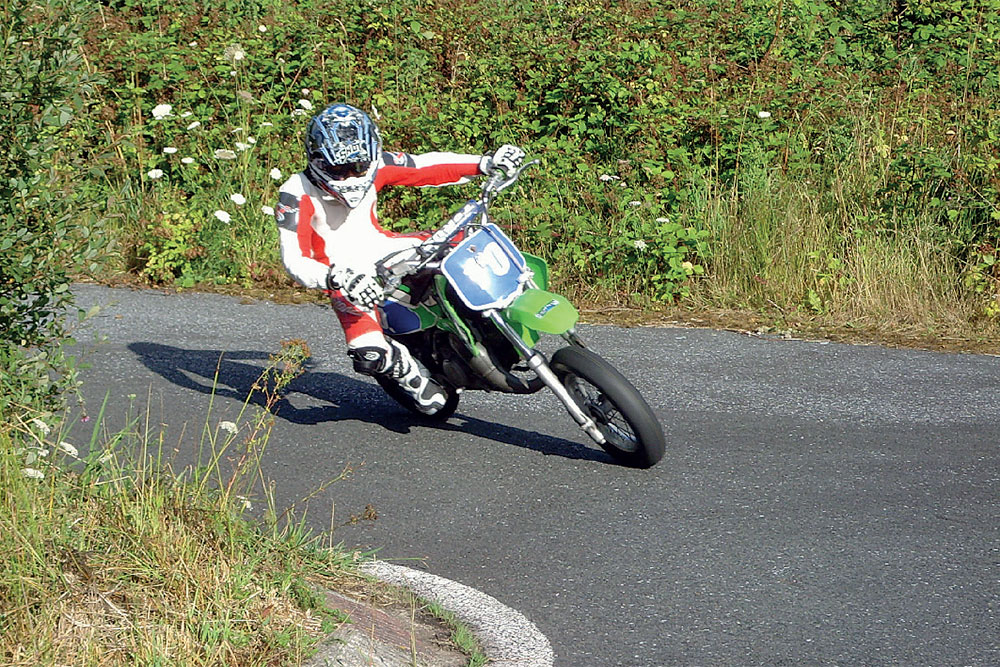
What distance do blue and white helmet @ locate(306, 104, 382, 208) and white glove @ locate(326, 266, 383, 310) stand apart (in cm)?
61

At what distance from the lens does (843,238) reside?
9164mm

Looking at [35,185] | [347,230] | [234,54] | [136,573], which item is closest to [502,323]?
[347,230]

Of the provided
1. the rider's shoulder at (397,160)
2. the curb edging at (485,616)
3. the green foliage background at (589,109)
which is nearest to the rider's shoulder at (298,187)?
the rider's shoulder at (397,160)

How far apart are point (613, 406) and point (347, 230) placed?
175 centimetres

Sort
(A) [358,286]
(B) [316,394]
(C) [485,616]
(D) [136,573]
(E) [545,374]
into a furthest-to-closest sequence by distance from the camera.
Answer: (B) [316,394], (E) [545,374], (A) [358,286], (C) [485,616], (D) [136,573]

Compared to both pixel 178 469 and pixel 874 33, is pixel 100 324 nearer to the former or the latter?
pixel 178 469

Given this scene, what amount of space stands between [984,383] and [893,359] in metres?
0.63

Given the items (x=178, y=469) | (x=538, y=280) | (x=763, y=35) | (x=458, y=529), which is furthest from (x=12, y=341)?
(x=763, y=35)

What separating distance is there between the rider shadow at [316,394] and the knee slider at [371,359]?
1.76ft

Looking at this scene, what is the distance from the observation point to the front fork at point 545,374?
5852 mm

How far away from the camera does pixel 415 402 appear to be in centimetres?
662

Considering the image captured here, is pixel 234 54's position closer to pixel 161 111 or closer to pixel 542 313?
pixel 161 111

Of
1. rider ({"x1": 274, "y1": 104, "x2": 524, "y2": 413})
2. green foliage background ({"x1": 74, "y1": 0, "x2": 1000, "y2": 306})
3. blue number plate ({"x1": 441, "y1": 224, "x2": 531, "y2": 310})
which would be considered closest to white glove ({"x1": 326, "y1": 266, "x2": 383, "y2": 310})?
rider ({"x1": 274, "y1": 104, "x2": 524, "y2": 413})

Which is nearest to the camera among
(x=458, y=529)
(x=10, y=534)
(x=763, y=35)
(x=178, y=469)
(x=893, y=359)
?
(x=10, y=534)
